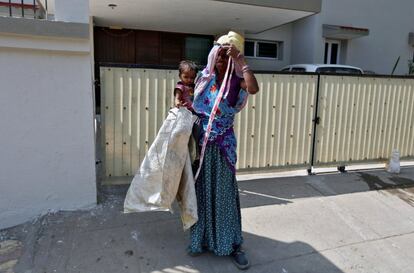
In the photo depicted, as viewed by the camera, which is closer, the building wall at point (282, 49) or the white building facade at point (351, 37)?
the white building facade at point (351, 37)

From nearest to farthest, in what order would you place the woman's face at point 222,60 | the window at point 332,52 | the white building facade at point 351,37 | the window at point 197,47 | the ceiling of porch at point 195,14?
the woman's face at point 222,60, the ceiling of porch at point 195,14, the window at point 197,47, the white building facade at point 351,37, the window at point 332,52

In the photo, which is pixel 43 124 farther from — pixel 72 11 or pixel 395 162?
pixel 395 162

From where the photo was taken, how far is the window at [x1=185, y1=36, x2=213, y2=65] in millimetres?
10680

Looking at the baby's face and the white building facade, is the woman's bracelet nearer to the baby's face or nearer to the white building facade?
the baby's face

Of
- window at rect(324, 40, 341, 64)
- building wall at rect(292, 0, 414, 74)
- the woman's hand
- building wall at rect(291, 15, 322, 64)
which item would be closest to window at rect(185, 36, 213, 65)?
building wall at rect(291, 15, 322, 64)

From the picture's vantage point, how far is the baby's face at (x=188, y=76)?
2693 mm

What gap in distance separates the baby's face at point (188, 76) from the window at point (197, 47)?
8105 mm

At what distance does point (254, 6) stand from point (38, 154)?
5.81 meters

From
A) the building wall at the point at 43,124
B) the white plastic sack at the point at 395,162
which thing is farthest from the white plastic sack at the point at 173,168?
the white plastic sack at the point at 395,162

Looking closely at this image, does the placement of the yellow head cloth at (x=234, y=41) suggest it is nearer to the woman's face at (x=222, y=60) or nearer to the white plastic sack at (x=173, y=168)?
the woman's face at (x=222, y=60)

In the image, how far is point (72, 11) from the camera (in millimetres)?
2928

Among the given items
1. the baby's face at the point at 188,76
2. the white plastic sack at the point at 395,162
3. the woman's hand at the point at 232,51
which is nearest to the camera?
the woman's hand at the point at 232,51

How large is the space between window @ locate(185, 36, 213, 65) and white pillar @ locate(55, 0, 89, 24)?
25.6 ft

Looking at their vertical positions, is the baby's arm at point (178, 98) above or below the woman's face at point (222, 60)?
below
